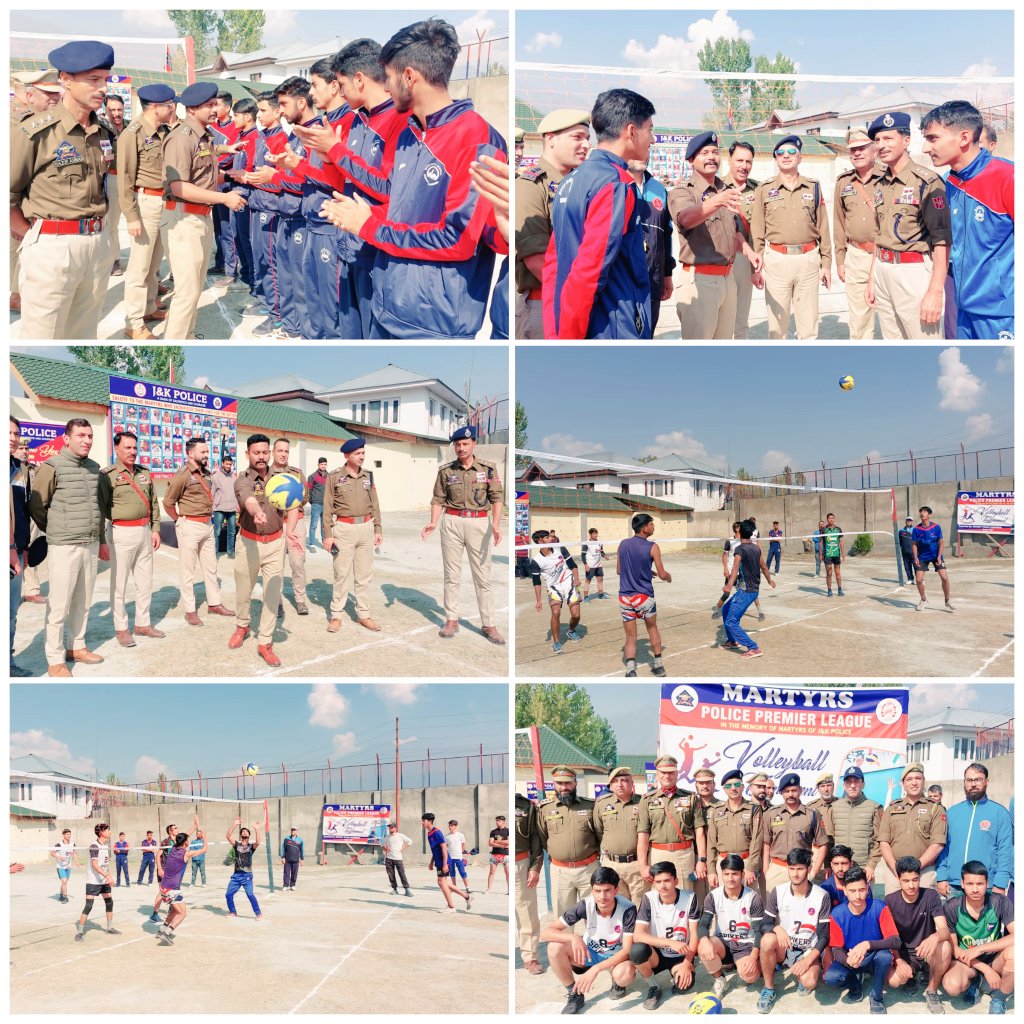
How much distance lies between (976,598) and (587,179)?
230 inches

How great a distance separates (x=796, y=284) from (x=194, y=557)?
4.73 meters

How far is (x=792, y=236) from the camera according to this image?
6328mm

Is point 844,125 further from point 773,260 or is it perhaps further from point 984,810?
point 984,810

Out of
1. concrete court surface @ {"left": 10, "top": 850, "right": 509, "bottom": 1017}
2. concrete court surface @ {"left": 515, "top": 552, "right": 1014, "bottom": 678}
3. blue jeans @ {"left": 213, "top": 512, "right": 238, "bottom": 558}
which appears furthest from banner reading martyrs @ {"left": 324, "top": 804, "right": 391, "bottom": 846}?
blue jeans @ {"left": 213, "top": 512, "right": 238, "bottom": 558}

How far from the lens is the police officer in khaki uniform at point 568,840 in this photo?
537 centimetres

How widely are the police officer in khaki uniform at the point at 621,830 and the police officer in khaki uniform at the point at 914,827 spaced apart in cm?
152

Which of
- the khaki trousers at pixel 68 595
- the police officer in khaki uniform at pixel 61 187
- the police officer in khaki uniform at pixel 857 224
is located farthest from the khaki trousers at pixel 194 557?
the police officer in khaki uniform at pixel 857 224

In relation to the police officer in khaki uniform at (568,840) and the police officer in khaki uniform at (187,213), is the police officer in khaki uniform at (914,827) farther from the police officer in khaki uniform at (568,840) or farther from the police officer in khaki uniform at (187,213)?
the police officer in khaki uniform at (187,213)

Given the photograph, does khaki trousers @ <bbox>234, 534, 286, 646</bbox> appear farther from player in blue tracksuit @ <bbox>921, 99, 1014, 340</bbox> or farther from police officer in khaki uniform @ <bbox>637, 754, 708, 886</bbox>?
player in blue tracksuit @ <bbox>921, 99, 1014, 340</bbox>

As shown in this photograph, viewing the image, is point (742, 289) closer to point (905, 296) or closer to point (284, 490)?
point (905, 296)

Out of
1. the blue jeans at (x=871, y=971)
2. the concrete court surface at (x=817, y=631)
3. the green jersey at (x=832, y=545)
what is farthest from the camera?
the green jersey at (x=832, y=545)

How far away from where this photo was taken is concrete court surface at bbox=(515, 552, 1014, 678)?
20.6 feet

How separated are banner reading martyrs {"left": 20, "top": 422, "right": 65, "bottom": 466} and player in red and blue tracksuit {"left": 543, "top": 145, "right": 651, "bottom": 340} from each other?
11.4 feet

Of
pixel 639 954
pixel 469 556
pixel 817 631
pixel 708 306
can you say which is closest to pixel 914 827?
pixel 639 954
